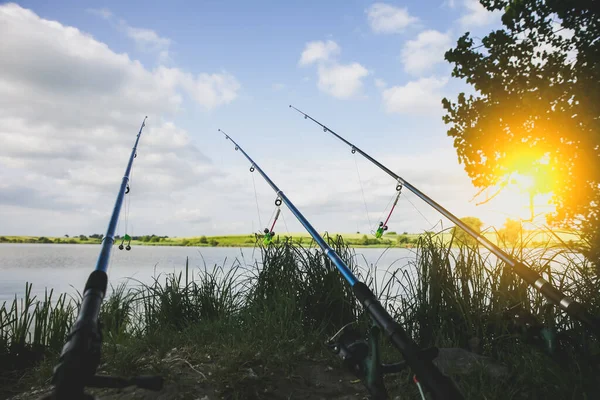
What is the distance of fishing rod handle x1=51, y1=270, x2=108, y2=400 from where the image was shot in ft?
4.42

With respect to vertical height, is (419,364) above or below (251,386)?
above

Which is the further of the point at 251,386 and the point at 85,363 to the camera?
the point at 251,386

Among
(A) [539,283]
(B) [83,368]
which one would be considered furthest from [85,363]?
(A) [539,283]

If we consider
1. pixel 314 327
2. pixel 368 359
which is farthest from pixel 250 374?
pixel 314 327

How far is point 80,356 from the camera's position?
4.69 ft

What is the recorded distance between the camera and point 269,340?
3697mm

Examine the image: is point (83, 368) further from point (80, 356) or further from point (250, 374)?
point (250, 374)

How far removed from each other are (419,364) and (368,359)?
313 millimetres

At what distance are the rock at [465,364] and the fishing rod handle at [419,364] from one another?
1.78 m

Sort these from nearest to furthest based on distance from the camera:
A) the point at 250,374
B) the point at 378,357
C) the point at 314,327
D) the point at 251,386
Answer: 1. the point at 378,357
2. the point at 251,386
3. the point at 250,374
4. the point at 314,327

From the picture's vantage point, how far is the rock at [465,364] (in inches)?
129

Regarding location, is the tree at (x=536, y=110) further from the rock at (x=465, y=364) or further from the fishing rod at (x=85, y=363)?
the fishing rod at (x=85, y=363)

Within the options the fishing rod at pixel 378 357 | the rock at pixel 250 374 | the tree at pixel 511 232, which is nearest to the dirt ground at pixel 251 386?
the rock at pixel 250 374

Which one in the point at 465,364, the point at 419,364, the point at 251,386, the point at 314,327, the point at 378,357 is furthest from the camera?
the point at 314,327
